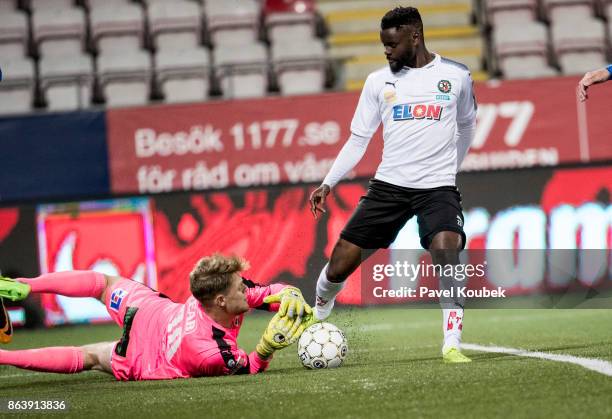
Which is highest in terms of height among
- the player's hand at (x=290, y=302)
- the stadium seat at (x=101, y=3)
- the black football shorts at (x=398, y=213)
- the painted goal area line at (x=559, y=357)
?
the stadium seat at (x=101, y=3)

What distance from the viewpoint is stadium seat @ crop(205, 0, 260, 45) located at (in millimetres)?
15141

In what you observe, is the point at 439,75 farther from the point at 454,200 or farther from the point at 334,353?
the point at 334,353

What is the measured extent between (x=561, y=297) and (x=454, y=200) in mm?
3991

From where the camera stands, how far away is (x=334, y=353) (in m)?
6.82

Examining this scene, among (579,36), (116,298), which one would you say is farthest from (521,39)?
(116,298)

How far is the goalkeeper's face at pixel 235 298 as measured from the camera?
6.50m

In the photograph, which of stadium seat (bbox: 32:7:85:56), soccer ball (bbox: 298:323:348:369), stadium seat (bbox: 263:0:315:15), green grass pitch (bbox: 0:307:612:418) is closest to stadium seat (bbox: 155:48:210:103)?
stadium seat (bbox: 32:7:85:56)

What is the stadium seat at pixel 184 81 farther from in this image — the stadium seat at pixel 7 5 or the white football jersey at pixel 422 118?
the white football jersey at pixel 422 118

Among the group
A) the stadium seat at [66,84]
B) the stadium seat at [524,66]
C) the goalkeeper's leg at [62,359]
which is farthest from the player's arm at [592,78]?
the stadium seat at [66,84]

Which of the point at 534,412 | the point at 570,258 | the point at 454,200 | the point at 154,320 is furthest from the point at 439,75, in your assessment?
the point at 570,258

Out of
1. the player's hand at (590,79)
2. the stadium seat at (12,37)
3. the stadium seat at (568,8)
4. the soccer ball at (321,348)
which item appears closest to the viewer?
the player's hand at (590,79)

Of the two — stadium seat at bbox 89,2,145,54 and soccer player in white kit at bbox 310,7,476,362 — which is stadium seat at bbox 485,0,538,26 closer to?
stadium seat at bbox 89,2,145,54

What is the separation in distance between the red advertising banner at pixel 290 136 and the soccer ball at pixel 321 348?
21.1 ft

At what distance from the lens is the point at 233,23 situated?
15156 mm
